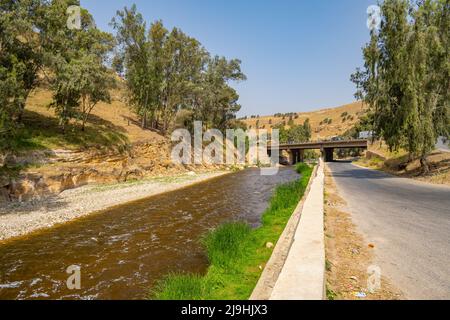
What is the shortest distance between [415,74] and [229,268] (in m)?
24.0

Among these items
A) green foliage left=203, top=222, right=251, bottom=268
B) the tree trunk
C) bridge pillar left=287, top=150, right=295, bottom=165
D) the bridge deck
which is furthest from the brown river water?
bridge pillar left=287, top=150, right=295, bottom=165

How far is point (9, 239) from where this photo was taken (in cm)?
1109

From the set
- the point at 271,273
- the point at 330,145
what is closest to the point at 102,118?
the point at 271,273

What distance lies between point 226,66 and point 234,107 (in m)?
14.7

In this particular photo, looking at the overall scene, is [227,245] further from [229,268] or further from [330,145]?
[330,145]

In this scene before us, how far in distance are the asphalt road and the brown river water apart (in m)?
5.08

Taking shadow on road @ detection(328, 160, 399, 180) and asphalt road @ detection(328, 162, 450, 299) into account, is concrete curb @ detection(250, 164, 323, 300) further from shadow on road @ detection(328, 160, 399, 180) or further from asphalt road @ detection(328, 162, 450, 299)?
shadow on road @ detection(328, 160, 399, 180)

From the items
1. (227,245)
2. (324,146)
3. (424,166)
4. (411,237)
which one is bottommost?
(227,245)

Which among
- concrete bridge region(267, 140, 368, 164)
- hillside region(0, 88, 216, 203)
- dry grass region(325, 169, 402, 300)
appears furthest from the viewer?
concrete bridge region(267, 140, 368, 164)

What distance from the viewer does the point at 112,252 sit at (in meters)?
9.91

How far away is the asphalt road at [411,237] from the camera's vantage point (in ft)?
16.9

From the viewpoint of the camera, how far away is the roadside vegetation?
5258mm

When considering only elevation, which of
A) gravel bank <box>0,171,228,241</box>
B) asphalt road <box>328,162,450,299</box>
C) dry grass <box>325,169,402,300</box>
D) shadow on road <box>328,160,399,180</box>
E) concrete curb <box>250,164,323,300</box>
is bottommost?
gravel bank <box>0,171,228,241</box>

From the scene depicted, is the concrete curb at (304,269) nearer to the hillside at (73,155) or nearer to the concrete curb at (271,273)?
the concrete curb at (271,273)
